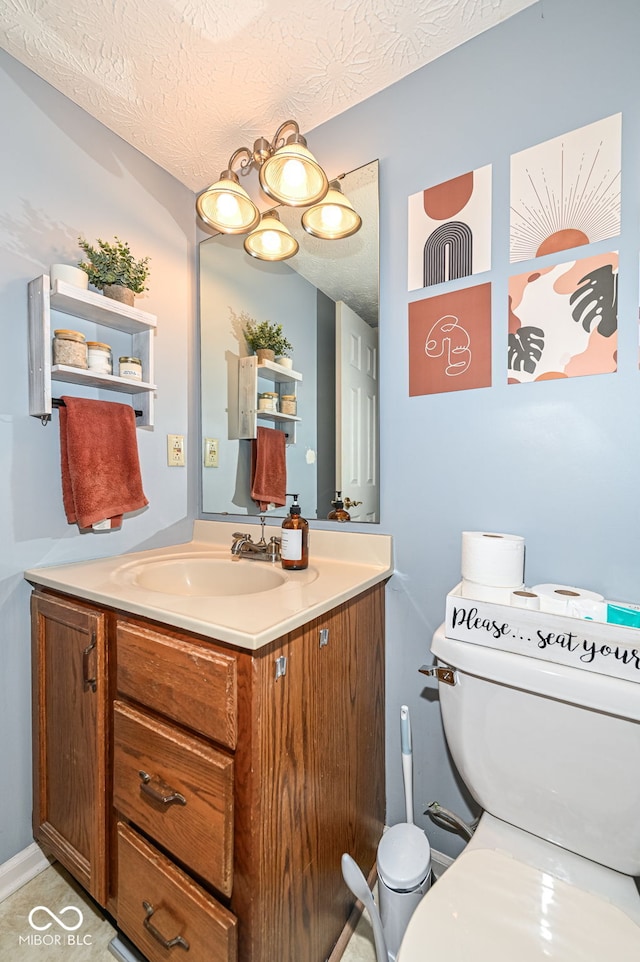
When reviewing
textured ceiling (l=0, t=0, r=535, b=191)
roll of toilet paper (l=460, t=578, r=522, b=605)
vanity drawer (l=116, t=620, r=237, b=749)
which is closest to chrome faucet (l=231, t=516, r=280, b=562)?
vanity drawer (l=116, t=620, r=237, b=749)

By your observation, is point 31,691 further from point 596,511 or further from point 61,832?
point 596,511

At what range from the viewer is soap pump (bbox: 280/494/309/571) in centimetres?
117

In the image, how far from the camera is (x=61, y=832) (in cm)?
107

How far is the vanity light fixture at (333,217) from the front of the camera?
1200mm

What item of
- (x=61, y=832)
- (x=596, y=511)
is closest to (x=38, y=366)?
(x=61, y=832)

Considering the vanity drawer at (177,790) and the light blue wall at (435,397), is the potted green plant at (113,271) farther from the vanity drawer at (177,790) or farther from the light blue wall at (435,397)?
the vanity drawer at (177,790)

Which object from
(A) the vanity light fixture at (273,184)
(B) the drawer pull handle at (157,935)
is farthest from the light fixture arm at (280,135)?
(B) the drawer pull handle at (157,935)

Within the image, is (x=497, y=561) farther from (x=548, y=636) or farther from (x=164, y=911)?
(x=164, y=911)

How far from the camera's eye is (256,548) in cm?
131

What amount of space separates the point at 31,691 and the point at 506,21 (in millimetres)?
2204

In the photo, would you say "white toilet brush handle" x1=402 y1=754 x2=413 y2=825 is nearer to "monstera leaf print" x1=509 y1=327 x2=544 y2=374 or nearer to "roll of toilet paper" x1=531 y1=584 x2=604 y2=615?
"roll of toilet paper" x1=531 y1=584 x2=604 y2=615

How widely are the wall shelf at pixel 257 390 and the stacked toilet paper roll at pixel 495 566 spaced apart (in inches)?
28.1

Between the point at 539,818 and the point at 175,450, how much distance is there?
1.48 m
